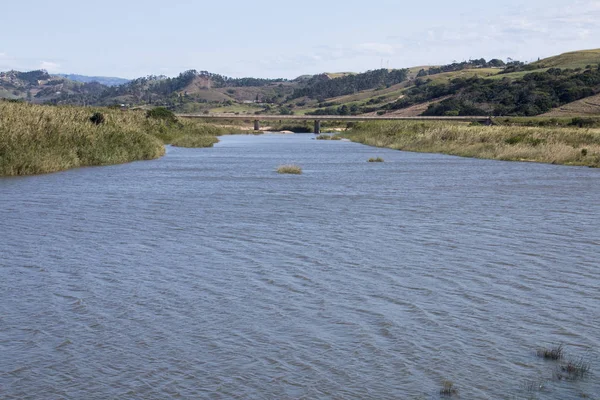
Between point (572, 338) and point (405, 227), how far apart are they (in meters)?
11.8

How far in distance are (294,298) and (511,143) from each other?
169 ft

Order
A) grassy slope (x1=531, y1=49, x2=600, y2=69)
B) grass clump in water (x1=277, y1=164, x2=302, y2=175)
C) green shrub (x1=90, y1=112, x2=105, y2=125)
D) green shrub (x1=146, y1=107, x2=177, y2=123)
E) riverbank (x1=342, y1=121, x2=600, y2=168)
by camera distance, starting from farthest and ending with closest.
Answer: grassy slope (x1=531, y1=49, x2=600, y2=69), green shrub (x1=146, y1=107, x2=177, y2=123), green shrub (x1=90, y1=112, x2=105, y2=125), riverbank (x1=342, y1=121, x2=600, y2=168), grass clump in water (x1=277, y1=164, x2=302, y2=175)

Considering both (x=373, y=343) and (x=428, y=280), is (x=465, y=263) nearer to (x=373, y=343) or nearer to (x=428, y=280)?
(x=428, y=280)

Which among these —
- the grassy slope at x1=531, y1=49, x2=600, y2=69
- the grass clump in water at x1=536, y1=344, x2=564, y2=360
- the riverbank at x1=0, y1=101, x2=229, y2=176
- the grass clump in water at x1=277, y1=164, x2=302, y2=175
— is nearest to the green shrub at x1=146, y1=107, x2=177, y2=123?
the riverbank at x1=0, y1=101, x2=229, y2=176

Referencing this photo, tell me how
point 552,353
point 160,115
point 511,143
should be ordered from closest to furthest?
1. point 552,353
2. point 511,143
3. point 160,115

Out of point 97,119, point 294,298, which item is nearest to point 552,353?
point 294,298

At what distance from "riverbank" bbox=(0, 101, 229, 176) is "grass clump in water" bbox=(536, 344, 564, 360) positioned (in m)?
33.6

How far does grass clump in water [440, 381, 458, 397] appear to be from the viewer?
9893 millimetres

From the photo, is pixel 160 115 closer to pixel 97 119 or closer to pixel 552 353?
pixel 97 119

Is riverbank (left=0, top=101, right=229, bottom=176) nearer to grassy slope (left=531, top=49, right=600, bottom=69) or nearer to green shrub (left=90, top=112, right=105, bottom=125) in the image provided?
green shrub (left=90, top=112, right=105, bottom=125)

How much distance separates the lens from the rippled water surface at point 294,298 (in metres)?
10.5

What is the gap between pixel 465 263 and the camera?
59.5ft

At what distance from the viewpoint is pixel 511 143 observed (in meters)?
63.1

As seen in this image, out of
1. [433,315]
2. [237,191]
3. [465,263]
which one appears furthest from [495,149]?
[433,315]
